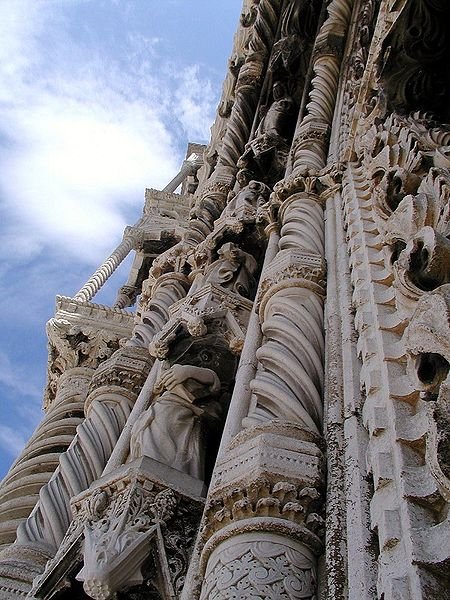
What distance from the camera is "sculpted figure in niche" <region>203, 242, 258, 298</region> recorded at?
14.7 ft

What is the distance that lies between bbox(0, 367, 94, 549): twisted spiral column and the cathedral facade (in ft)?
0.06

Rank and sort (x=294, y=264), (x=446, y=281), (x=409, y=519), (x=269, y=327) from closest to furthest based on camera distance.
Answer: (x=409, y=519) < (x=446, y=281) < (x=269, y=327) < (x=294, y=264)

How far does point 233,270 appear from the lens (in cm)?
461

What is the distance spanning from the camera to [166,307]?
545 centimetres

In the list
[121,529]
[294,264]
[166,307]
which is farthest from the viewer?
[166,307]

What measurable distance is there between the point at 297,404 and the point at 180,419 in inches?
31.9

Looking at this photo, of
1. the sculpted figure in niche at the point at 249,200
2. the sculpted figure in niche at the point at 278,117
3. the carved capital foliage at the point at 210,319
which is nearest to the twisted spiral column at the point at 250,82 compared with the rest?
the sculpted figure in niche at the point at 278,117

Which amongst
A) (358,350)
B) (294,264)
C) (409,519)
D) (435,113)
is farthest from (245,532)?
(435,113)

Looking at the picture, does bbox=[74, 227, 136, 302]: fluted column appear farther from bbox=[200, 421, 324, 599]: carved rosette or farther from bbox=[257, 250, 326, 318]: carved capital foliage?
bbox=[200, 421, 324, 599]: carved rosette

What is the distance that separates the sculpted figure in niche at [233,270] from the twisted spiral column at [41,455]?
164cm

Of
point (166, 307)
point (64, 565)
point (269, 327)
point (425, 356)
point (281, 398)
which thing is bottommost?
point (64, 565)

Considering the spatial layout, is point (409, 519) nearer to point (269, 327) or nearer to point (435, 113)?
point (269, 327)

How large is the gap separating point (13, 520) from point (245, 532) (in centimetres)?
277

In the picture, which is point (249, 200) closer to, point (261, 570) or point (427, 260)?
point (427, 260)
